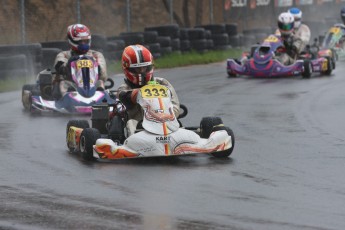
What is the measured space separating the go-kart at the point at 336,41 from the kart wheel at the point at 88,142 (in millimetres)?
18582

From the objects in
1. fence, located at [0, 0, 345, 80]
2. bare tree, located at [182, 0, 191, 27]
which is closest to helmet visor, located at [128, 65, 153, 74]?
fence, located at [0, 0, 345, 80]

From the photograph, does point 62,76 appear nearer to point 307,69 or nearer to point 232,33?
point 307,69

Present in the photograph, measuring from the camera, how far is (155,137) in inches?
388

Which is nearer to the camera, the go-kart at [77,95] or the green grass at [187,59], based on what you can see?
the go-kart at [77,95]

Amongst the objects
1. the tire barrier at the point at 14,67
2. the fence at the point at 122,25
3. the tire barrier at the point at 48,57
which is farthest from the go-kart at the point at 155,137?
the tire barrier at the point at 48,57

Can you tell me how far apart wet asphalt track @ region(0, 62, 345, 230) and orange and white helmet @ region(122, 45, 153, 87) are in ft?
3.24

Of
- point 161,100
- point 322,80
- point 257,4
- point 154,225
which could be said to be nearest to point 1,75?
point 322,80

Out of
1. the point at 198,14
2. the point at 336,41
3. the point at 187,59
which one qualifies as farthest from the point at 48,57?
the point at 198,14

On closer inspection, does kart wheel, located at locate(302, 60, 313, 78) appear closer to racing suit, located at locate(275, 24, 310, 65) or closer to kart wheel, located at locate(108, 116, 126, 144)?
racing suit, located at locate(275, 24, 310, 65)

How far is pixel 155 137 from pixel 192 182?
1.22 m

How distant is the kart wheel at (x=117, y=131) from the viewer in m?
10.5

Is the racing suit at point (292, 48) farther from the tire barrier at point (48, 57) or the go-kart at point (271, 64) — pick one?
the tire barrier at point (48, 57)

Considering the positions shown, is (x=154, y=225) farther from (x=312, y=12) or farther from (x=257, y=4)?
(x=312, y=12)

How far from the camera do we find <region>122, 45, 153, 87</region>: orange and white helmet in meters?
10.7
